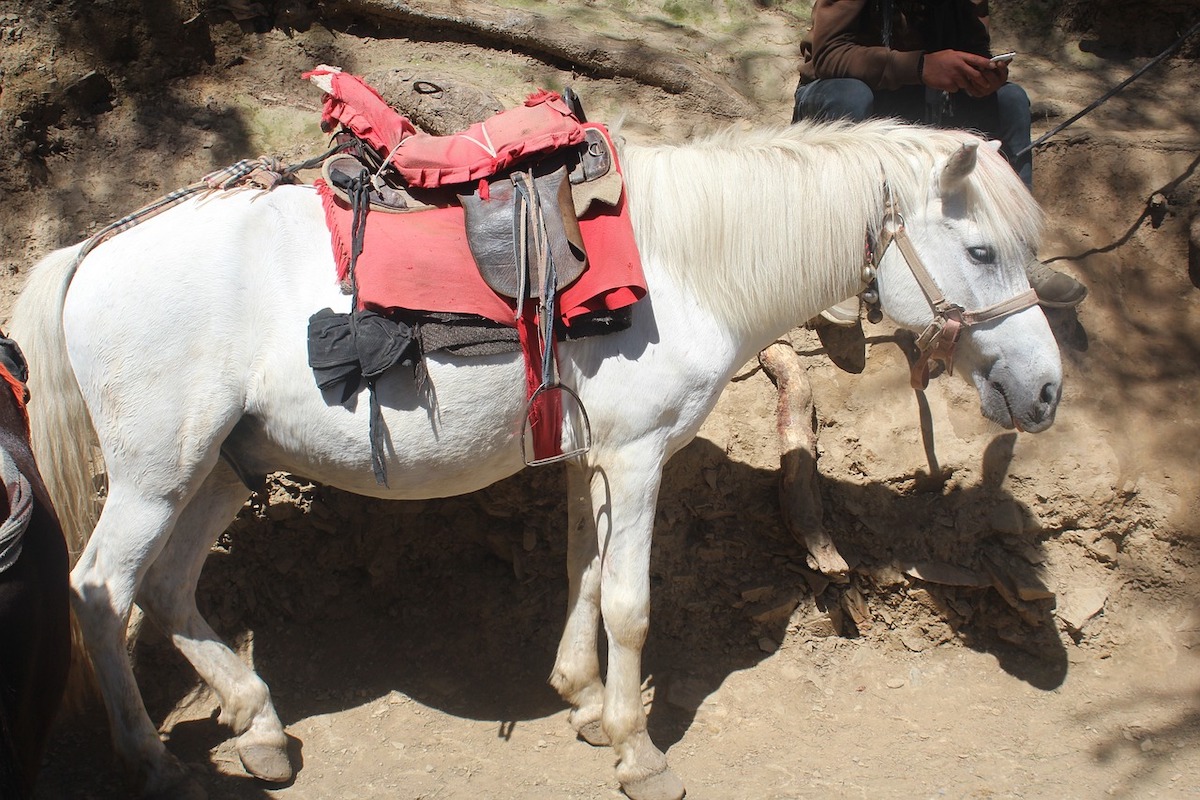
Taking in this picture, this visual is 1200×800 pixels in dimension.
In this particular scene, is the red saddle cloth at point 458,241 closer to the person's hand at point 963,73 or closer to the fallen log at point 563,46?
the person's hand at point 963,73

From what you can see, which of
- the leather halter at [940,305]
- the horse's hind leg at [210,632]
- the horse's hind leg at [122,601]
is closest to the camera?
the horse's hind leg at [122,601]

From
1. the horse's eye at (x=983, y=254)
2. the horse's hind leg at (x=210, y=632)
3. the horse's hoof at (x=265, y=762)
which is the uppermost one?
the horse's eye at (x=983, y=254)

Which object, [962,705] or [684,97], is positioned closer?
[962,705]

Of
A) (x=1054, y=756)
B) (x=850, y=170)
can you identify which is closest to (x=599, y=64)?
(x=850, y=170)

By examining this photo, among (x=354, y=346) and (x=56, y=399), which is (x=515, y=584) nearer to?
(x=354, y=346)

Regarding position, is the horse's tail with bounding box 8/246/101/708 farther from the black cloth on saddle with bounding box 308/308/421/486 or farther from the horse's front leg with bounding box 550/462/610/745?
the horse's front leg with bounding box 550/462/610/745

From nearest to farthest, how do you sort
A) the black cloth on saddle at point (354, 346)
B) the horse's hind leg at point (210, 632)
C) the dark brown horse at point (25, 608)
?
the dark brown horse at point (25, 608), the black cloth on saddle at point (354, 346), the horse's hind leg at point (210, 632)

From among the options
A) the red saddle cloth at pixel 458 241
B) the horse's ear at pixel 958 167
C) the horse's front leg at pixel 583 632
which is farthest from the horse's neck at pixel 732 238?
the horse's front leg at pixel 583 632

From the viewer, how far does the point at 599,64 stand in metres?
4.42

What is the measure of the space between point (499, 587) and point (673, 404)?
1.39 m

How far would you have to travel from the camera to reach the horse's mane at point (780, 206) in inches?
93.8

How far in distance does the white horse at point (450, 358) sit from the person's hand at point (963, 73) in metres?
0.65

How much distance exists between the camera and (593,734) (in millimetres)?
2855

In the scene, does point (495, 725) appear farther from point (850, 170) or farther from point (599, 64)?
point (599, 64)
